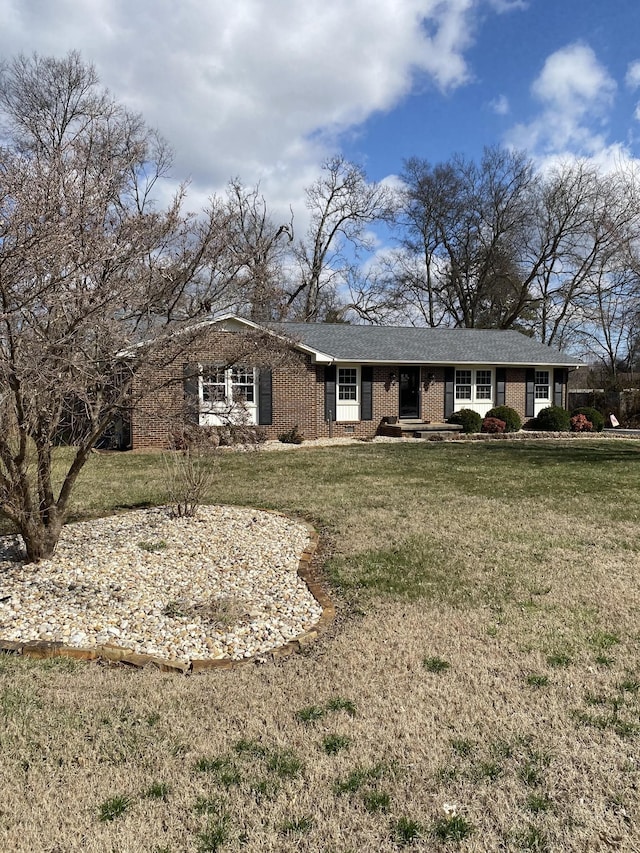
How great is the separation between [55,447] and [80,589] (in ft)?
4.97

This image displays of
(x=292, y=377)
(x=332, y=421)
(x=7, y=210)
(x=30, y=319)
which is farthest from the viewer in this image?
(x=332, y=421)

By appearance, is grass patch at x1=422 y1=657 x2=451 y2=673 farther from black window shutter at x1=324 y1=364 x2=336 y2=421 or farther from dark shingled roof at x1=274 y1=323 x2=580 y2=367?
black window shutter at x1=324 y1=364 x2=336 y2=421

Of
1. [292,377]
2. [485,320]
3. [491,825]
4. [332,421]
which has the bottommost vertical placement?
[491,825]

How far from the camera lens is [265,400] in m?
16.4

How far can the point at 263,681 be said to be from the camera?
321 centimetres

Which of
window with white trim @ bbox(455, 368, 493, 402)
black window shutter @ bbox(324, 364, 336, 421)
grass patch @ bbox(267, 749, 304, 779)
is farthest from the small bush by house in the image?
grass patch @ bbox(267, 749, 304, 779)

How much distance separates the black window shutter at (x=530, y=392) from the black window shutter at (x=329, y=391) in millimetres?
8002

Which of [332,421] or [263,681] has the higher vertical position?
[332,421]

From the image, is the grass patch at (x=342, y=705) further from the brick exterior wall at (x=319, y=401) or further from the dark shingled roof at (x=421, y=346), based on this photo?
the dark shingled roof at (x=421, y=346)

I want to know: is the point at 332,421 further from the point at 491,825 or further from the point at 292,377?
the point at 491,825

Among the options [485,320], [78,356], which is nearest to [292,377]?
[78,356]

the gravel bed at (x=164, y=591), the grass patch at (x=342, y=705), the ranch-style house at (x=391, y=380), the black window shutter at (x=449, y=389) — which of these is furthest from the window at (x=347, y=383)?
the grass patch at (x=342, y=705)

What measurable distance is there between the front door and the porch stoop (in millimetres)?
720

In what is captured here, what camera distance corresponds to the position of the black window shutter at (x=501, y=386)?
2055 cm
